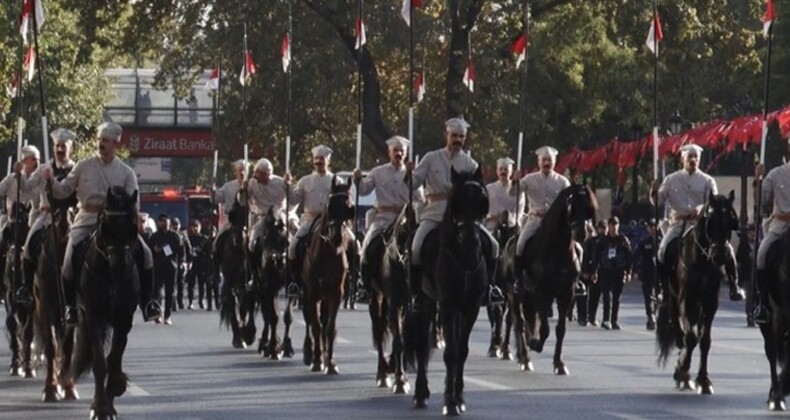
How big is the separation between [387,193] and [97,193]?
17.7 ft

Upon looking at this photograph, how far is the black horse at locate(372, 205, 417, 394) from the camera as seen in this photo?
21.1 meters

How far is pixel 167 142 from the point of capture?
92.1m

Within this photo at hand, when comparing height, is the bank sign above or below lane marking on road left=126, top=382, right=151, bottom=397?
above

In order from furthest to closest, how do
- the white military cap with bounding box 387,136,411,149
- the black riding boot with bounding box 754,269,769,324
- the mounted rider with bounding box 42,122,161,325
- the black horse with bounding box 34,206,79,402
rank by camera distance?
1. the white military cap with bounding box 387,136,411,149
2. the black horse with bounding box 34,206,79,402
3. the black riding boot with bounding box 754,269,769,324
4. the mounted rider with bounding box 42,122,161,325

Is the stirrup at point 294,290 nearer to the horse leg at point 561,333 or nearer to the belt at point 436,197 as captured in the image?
the horse leg at point 561,333

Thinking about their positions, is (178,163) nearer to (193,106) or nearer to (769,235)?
(193,106)

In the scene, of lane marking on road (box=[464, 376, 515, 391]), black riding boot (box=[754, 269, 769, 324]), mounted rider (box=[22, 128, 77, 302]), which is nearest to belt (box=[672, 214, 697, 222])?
lane marking on road (box=[464, 376, 515, 391])

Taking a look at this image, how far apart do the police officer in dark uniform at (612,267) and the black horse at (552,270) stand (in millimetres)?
11290

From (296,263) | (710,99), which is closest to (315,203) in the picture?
(296,263)

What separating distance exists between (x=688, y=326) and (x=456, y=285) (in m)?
3.51

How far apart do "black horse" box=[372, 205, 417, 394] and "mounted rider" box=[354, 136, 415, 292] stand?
0.19 metres

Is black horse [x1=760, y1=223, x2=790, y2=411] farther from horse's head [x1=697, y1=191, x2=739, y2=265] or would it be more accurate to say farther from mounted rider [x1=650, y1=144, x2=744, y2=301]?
mounted rider [x1=650, y1=144, x2=744, y2=301]

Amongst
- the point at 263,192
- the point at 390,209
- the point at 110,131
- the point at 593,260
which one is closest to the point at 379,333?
the point at 390,209


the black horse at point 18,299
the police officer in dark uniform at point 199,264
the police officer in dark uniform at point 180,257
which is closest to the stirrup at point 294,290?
the black horse at point 18,299
